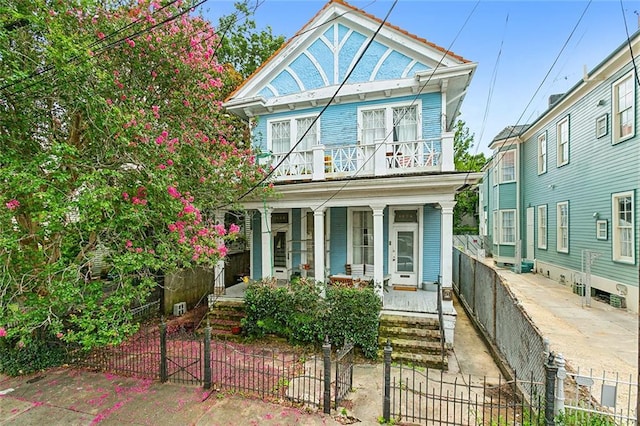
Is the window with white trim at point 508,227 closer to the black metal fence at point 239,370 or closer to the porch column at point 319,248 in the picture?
the porch column at point 319,248

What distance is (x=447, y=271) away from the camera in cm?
711

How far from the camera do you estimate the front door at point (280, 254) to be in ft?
33.3

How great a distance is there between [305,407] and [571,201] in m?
12.3

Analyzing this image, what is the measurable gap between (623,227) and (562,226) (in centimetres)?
369

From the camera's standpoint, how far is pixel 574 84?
34.9 feet

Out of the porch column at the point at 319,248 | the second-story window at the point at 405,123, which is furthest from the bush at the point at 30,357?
the second-story window at the point at 405,123

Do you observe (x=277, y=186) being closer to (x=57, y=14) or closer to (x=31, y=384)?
(x=57, y=14)

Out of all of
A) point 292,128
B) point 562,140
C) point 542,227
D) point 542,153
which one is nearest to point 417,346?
point 292,128

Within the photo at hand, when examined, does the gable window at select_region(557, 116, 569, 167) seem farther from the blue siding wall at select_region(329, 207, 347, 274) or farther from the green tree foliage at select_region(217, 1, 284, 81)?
the green tree foliage at select_region(217, 1, 284, 81)

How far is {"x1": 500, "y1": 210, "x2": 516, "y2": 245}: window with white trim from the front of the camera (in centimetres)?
1581

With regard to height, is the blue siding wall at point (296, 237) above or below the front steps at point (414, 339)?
above

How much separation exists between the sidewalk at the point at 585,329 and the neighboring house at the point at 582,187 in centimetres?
76

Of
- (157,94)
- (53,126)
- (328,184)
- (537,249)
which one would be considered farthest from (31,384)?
(537,249)

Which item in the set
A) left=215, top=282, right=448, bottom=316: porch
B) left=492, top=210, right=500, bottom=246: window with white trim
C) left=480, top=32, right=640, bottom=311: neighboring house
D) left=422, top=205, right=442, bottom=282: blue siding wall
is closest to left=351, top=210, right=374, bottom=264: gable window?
left=215, top=282, right=448, bottom=316: porch
